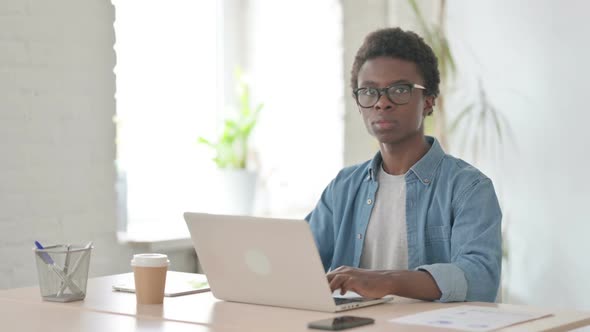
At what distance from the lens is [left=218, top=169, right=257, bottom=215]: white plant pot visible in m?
4.27

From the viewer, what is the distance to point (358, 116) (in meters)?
4.60

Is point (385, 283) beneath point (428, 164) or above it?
beneath

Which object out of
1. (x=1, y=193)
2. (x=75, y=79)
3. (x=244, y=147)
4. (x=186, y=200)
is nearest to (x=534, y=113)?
(x=244, y=147)

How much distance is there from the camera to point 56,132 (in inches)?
134

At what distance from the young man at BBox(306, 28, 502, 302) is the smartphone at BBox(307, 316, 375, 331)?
43cm

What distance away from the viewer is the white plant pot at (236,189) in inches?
168

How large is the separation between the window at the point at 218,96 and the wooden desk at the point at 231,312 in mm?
2058

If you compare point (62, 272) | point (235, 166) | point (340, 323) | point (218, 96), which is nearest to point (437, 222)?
point (340, 323)

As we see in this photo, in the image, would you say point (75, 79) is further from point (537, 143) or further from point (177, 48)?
point (537, 143)

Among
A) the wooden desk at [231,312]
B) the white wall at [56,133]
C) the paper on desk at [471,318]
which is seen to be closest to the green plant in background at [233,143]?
the white wall at [56,133]

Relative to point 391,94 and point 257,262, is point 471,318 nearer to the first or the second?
point 257,262

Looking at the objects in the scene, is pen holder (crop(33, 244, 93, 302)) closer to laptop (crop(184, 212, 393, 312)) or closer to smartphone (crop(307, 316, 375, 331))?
laptop (crop(184, 212, 393, 312))

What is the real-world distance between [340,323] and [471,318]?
26 centimetres

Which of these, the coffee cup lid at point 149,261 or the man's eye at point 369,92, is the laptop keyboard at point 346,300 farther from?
the man's eye at point 369,92
